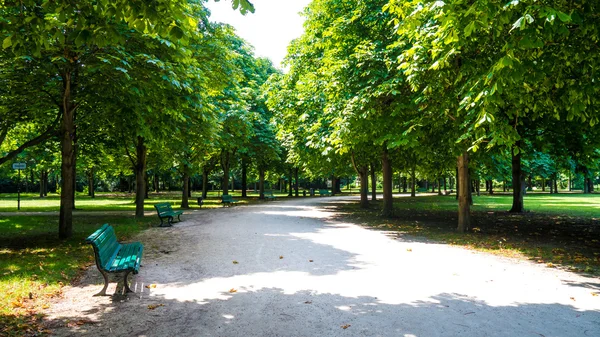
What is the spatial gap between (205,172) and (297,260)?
2951cm

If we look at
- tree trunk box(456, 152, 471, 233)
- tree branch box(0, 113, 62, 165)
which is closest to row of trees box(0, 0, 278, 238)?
tree branch box(0, 113, 62, 165)

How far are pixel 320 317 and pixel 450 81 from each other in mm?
7449

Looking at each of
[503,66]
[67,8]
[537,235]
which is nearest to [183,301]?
[67,8]

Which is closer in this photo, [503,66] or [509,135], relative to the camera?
[503,66]

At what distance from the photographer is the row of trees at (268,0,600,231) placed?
538 cm

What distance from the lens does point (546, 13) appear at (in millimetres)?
4184

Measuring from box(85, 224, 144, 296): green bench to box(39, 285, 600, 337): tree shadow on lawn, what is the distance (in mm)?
397

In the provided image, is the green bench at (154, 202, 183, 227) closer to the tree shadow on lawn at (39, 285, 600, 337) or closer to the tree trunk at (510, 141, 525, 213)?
the tree shadow on lawn at (39, 285, 600, 337)

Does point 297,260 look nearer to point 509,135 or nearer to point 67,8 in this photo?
point 509,135

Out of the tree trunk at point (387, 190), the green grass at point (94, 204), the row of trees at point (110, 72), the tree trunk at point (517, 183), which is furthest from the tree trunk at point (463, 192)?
the green grass at point (94, 204)

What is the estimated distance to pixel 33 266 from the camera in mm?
7047

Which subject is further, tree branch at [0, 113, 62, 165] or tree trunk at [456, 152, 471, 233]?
tree trunk at [456, 152, 471, 233]

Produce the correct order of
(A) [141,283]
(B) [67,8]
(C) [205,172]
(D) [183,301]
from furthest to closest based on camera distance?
1. (C) [205,172]
2. (A) [141,283]
3. (D) [183,301]
4. (B) [67,8]

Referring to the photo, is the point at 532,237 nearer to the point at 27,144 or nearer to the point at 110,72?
the point at 110,72
